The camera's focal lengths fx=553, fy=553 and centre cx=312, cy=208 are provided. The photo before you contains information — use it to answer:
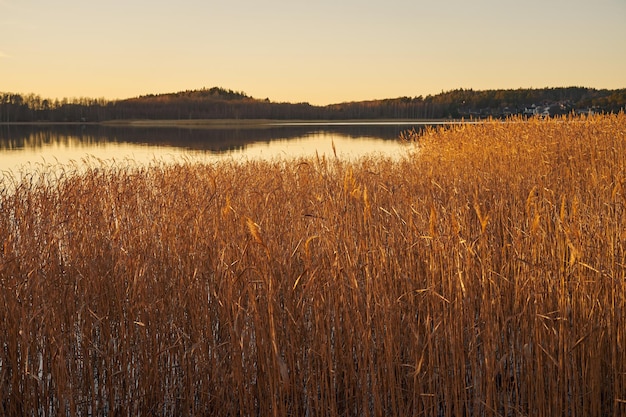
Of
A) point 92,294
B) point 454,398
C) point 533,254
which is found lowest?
point 454,398

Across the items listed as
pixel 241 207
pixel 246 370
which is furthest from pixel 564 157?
pixel 246 370

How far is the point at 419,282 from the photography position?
384 centimetres

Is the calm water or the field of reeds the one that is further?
the calm water

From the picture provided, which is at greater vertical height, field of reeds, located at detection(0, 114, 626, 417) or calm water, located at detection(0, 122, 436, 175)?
calm water, located at detection(0, 122, 436, 175)

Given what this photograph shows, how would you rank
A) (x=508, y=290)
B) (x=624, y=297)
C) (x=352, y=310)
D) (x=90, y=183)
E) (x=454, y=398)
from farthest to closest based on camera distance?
(x=90, y=183), (x=508, y=290), (x=352, y=310), (x=624, y=297), (x=454, y=398)

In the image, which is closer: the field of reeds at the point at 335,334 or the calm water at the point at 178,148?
the field of reeds at the point at 335,334

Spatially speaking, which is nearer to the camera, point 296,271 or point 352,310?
point 352,310

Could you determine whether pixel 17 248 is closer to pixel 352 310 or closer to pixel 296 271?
pixel 296 271

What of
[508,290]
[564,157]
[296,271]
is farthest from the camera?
[564,157]

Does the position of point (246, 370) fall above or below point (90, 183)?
below

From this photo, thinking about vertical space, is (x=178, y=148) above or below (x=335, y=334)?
above

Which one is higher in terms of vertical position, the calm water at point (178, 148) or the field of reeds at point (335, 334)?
the calm water at point (178, 148)

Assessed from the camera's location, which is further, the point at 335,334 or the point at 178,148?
the point at 178,148

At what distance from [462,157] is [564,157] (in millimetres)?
2137
